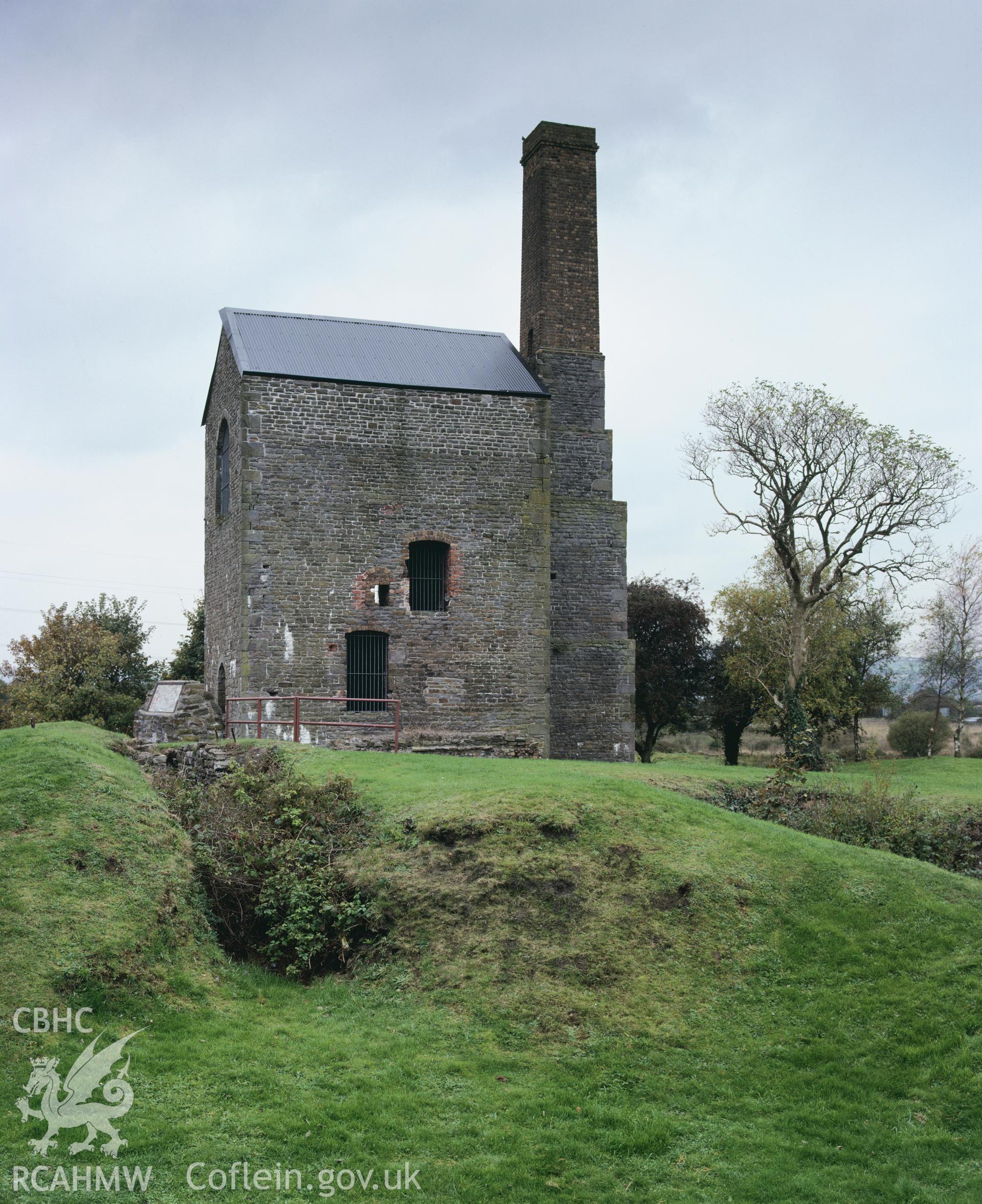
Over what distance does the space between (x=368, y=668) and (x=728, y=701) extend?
2063 centimetres

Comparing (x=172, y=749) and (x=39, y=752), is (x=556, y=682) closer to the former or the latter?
→ (x=172, y=749)

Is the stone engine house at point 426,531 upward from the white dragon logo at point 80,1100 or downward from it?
upward

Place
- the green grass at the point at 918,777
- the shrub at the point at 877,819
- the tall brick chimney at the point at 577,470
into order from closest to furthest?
the shrub at the point at 877,819
the green grass at the point at 918,777
the tall brick chimney at the point at 577,470

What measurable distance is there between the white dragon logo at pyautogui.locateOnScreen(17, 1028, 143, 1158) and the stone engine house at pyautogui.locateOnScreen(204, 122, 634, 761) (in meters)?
11.1

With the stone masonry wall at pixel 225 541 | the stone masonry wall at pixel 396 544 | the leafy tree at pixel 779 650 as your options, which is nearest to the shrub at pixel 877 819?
the stone masonry wall at pixel 396 544

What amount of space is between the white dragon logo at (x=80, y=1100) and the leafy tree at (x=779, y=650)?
2841 centimetres

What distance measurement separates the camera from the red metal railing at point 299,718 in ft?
58.8

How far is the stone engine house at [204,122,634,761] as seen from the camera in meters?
21.3

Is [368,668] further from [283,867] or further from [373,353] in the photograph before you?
[283,867]

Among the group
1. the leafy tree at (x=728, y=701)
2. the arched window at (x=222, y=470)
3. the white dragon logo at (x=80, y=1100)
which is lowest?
the white dragon logo at (x=80, y=1100)

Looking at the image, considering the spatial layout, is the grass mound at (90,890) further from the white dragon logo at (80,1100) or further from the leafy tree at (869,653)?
the leafy tree at (869,653)

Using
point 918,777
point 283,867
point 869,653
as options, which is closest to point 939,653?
point 869,653

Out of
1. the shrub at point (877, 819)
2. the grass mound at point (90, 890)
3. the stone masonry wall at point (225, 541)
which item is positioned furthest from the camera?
the stone masonry wall at point (225, 541)

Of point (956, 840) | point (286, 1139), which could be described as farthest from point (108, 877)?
point (956, 840)
